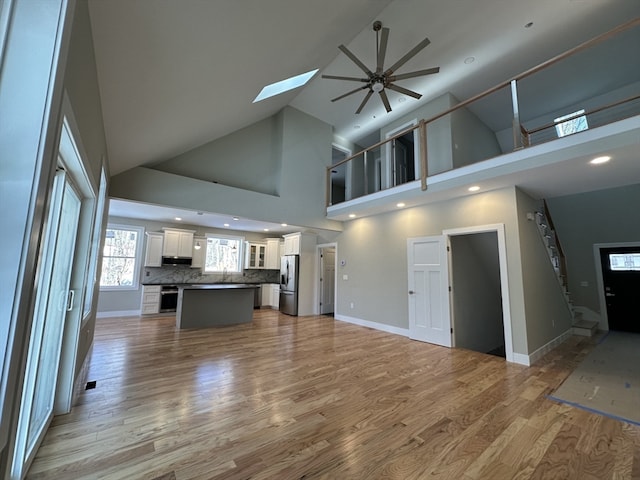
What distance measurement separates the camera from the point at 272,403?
2.60 meters

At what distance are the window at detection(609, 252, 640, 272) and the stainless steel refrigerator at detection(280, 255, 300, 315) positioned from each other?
7.55 metres

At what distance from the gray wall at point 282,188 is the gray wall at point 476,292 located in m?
3.12

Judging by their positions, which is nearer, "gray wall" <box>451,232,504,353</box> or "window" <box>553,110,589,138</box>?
"gray wall" <box>451,232,504,353</box>

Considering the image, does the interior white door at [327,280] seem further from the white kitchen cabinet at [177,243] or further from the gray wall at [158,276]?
the white kitchen cabinet at [177,243]

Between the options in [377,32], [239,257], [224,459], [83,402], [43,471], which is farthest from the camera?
[239,257]

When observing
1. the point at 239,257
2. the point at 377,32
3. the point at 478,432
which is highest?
the point at 377,32

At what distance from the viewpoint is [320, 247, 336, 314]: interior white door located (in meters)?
7.77

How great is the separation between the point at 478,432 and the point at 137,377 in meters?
3.63

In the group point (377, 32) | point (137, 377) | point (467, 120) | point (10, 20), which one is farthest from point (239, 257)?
point (10, 20)

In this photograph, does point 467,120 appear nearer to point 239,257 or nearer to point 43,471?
point 239,257

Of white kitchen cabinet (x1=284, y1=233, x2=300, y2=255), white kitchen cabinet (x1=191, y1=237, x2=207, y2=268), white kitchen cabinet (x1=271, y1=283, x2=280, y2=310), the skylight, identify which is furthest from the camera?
white kitchen cabinet (x1=271, y1=283, x2=280, y2=310)

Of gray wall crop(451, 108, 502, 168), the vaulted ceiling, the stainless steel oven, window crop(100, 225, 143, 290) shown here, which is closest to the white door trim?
gray wall crop(451, 108, 502, 168)

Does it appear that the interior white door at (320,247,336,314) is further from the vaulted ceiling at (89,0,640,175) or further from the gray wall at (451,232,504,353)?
the vaulted ceiling at (89,0,640,175)

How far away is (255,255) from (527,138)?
7581 mm
